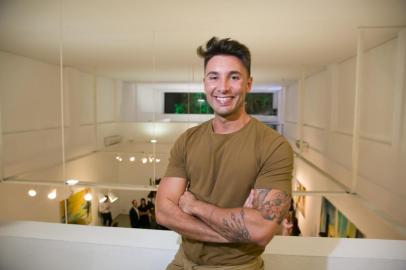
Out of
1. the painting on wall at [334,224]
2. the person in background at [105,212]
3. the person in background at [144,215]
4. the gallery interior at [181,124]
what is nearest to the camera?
the gallery interior at [181,124]

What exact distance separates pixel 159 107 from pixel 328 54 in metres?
8.71

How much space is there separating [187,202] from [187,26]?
2.82 metres

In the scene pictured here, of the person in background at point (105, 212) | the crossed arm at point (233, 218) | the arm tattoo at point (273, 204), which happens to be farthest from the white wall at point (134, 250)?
the person in background at point (105, 212)

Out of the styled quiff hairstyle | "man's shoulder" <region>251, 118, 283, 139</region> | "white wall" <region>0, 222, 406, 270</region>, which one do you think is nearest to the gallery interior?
"white wall" <region>0, 222, 406, 270</region>

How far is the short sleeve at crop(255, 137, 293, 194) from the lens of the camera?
1198mm

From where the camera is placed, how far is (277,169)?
121 cm

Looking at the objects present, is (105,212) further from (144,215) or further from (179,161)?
(179,161)

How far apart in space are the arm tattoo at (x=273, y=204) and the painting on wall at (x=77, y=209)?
7074mm

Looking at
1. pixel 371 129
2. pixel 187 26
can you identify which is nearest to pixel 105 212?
pixel 187 26

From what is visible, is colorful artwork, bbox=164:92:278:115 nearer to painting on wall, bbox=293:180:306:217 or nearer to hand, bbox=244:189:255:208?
painting on wall, bbox=293:180:306:217

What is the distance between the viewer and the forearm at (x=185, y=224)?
125cm

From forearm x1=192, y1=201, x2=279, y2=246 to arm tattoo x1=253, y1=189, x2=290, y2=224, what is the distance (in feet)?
0.08

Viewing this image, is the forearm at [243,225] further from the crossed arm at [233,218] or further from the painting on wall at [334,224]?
the painting on wall at [334,224]

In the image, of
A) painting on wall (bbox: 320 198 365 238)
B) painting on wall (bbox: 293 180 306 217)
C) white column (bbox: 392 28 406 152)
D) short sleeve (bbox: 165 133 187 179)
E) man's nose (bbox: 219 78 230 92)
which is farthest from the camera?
painting on wall (bbox: 293 180 306 217)
